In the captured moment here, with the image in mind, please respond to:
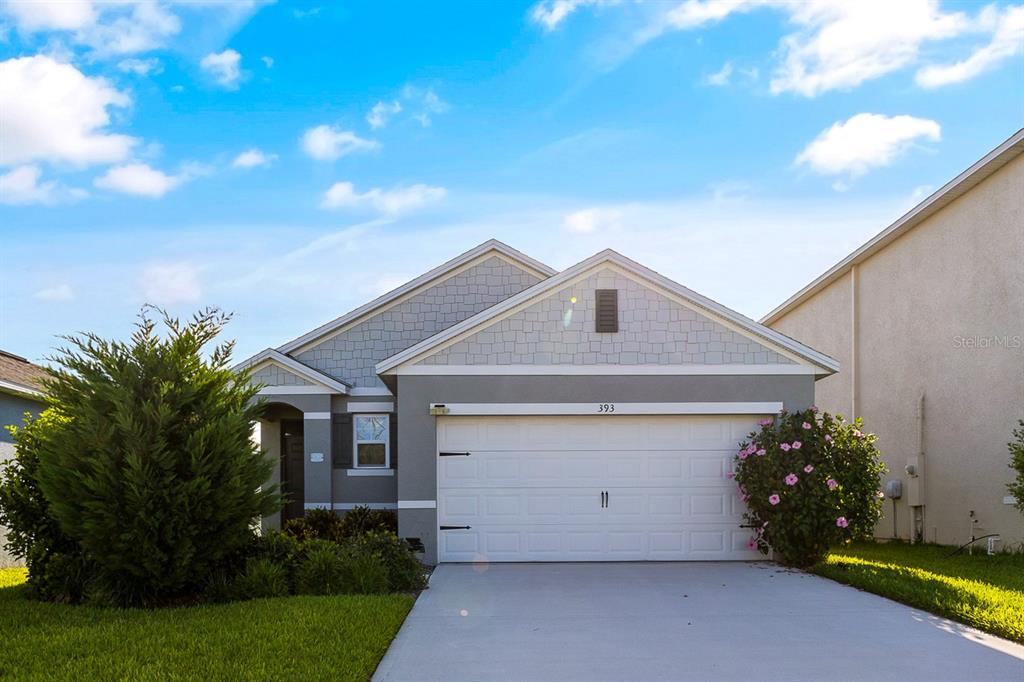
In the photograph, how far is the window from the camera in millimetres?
17578

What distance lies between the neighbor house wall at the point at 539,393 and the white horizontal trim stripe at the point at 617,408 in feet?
0.21

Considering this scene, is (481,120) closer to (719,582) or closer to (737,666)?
(719,582)

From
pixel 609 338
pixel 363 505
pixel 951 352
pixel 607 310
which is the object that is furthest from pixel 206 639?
pixel 951 352

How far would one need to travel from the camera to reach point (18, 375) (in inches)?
634

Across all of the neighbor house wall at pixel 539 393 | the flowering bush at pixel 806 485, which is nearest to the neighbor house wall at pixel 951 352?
the flowering bush at pixel 806 485

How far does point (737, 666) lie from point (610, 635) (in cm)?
146

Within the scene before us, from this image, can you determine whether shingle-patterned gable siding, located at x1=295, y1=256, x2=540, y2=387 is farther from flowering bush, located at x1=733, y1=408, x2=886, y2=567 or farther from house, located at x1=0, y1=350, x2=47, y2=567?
flowering bush, located at x1=733, y1=408, x2=886, y2=567


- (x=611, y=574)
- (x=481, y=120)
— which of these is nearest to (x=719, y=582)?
(x=611, y=574)

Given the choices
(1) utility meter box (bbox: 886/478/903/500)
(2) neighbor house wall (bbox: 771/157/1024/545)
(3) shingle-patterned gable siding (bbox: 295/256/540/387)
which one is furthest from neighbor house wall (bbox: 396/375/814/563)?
(1) utility meter box (bbox: 886/478/903/500)

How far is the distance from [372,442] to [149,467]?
8.02 metres

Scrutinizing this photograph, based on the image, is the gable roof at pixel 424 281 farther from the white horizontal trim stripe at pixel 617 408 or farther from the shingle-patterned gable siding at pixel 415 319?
the white horizontal trim stripe at pixel 617 408

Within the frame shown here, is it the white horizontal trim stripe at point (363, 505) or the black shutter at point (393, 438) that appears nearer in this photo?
the white horizontal trim stripe at point (363, 505)

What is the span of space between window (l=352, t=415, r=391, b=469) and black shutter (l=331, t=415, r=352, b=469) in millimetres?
135

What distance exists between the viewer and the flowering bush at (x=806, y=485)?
41.3ft
